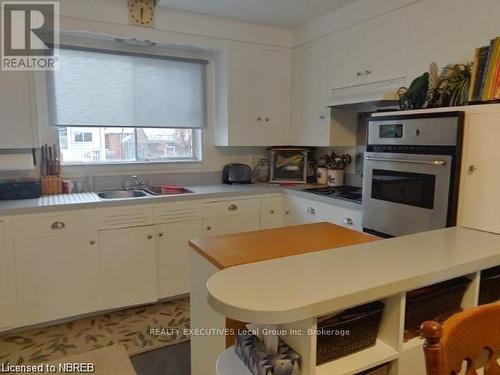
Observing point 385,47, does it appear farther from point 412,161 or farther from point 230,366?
point 230,366

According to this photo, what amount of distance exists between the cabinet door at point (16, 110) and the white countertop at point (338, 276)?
2.22 meters

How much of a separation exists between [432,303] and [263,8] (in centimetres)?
255

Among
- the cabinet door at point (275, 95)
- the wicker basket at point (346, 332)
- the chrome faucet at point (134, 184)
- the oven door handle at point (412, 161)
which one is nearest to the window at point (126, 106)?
the chrome faucet at point (134, 184)

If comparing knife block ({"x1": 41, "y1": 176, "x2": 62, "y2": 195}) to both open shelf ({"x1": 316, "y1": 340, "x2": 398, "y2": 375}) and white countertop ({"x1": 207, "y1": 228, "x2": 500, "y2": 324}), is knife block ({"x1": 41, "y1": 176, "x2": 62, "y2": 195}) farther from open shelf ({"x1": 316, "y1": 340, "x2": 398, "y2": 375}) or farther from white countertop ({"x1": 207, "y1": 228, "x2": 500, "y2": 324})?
open shelf ({"x1": 316, "y1": 340, "x2": 398, "y2": 375})

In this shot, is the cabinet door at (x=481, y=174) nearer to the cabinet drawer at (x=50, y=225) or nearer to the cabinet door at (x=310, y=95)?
the cabinet door at (x=310, y=95)

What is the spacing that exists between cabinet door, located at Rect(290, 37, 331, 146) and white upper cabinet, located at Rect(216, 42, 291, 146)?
90mm

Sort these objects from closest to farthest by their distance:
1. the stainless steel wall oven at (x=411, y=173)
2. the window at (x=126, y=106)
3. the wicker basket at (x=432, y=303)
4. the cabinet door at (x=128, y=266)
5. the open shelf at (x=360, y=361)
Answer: the open shelf at (x=360, y=361) < the wicker basket at (x=432, y=303) < the stainless steel wall oven at (x=411, y=173) < the cabinet door at (x=128, y=266) < the window at (x=126, y=106)

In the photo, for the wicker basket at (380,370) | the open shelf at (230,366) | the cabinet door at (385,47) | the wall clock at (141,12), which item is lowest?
the wicker basket at (380,370)

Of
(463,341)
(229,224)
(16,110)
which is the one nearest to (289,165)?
(229,224)

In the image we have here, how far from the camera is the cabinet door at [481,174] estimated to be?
164cm

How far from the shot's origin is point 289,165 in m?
3.62

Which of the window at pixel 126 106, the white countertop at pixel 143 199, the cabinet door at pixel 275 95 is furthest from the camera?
the cabinet door at pixel 275 95

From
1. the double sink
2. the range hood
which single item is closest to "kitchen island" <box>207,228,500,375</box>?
the range hood

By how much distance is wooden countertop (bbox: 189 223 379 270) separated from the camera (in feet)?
4.50
